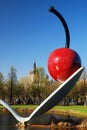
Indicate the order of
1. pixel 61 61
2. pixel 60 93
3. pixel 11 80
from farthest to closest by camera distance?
1. pixel 11 80
2. pixel 60 93
3. pixel 61 61

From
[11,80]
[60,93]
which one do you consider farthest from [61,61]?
[11,80]

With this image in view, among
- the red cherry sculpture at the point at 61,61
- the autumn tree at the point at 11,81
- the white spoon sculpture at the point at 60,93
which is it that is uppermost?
the autumn tree at the point at 11,81

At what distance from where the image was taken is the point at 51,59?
41.2ft

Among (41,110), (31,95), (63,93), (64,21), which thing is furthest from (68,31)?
(31,95)

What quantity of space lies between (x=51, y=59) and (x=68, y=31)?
134 cm

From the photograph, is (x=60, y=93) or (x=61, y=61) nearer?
(x=61, y=61)

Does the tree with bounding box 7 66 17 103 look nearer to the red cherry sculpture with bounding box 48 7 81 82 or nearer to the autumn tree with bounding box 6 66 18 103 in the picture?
the autumn tree with bounding box 6 66 18 103


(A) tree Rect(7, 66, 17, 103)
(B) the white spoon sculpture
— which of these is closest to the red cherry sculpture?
(B) the white spoon sculpture

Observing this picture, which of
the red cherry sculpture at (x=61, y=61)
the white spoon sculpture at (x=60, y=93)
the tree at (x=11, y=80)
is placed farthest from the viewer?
the tree at (x=11, y=80)

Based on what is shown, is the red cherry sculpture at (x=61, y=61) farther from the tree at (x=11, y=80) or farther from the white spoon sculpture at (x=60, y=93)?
the tree at (x=11, y=80)

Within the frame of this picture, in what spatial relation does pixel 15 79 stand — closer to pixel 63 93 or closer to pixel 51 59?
pixel 63 93

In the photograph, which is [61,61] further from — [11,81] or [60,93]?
[11,81]

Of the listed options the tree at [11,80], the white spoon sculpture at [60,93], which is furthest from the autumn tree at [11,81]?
the white spoon sculpture at [60,93]

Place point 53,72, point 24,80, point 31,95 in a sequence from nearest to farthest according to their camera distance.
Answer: point 53,72 → point 31,95 → point 24,80
